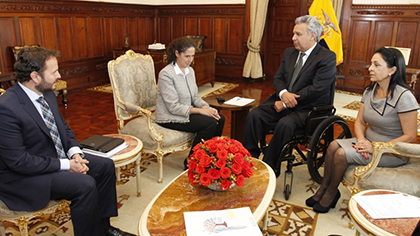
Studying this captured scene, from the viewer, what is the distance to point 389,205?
1.75m

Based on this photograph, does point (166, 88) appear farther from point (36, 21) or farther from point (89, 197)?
point (36, 21)

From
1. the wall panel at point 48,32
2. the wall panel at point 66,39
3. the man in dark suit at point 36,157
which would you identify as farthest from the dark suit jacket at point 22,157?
the wall panel at point 66,39

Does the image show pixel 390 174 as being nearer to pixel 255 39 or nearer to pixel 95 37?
pixel 255 39

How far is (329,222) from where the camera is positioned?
2.40 m

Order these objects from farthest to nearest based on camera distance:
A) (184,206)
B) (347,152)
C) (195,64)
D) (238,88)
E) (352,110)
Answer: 1. (238,88)
2. (195,64)
3. (352,110)
4. (347,152)
5. (184,206)

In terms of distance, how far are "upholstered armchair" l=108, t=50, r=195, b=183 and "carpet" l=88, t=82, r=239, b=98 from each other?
3069 mm

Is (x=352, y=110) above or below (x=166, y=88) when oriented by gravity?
below

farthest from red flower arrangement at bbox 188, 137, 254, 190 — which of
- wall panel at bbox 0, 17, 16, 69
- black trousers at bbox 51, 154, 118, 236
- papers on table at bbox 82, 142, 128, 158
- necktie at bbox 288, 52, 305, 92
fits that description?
wall panel at bbox 0, 17, 16, 69

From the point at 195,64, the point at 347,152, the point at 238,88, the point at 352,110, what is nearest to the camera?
the point at 347,152

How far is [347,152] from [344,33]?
4.87 meters

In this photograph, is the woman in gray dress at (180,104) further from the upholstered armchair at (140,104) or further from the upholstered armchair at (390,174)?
the upholstered armchair at (390,174)

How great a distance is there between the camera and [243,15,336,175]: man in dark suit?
2.86 m

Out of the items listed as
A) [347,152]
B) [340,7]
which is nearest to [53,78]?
[347,152]

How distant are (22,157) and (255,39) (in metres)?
Result: 6.24
